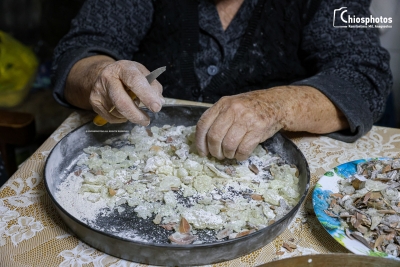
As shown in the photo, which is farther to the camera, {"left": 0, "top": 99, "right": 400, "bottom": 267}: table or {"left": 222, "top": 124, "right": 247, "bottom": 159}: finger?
{"left": 222, "top": 124, "right": 247, "bottom": 159}: finger

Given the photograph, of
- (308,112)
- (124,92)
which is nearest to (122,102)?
(124,92)

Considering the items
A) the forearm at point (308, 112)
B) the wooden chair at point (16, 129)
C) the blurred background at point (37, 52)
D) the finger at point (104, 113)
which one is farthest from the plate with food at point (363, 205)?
the blurred background at point (37, 52)

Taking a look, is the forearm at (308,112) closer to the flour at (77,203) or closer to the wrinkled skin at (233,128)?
the wrinkled skin at (233,128)

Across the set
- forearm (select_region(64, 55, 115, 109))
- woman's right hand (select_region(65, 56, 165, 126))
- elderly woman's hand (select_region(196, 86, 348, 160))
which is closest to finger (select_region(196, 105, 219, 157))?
elderly woman's hand (select_region(196, 86, 348, 160))

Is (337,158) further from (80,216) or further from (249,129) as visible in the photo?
(80,216)

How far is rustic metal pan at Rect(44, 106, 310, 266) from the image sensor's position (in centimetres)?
82

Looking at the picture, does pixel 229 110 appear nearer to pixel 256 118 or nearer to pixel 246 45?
pixel 256 118

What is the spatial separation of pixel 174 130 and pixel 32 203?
483mm

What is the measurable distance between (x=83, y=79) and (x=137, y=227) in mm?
592

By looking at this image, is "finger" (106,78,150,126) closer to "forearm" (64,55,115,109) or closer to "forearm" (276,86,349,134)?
"forearm" (64,55,115,109)

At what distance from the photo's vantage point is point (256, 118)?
3.74ft

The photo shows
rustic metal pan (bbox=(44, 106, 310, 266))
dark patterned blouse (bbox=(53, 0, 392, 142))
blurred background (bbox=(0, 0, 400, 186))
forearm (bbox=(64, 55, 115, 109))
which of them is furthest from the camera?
blurred background (bbox=(0, 0, 400, 186))

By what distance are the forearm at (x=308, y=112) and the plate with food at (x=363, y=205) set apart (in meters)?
0.20

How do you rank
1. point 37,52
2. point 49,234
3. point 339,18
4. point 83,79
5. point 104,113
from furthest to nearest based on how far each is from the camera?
point 37,52 < point 339,18 < point 83,79 < point 104,113 < point 49,234
